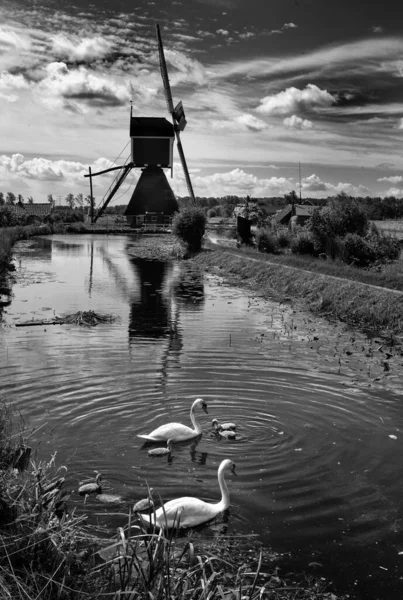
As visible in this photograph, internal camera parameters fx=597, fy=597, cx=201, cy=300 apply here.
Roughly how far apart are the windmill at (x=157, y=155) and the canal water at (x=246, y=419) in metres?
67.2

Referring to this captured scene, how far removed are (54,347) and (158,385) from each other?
481 centimetres

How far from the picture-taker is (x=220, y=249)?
4800 centimetres

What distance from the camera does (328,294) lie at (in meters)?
24.6

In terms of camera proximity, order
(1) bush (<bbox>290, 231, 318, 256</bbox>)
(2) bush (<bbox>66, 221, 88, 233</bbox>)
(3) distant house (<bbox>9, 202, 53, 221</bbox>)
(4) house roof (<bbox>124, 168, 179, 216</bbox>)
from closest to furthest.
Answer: (1) bush (<bbox>290, 231, 318, 256</bbox>) < (4) house roof (<bbox>124, 168, 179, 216</bbox>) < (2) bush (<bbox>66, 221, 88, 233</bbox>) < (3) distant house (<bbox>9, 202, 53, 221</bbox>)

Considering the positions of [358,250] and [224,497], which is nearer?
[224,497]

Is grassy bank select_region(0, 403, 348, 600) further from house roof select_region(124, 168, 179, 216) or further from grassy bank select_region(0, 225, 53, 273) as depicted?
house roof select_region(124, 168, 179, 216)

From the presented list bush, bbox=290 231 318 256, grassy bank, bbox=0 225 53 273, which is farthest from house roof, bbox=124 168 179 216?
bush, bbox=290 231 318 256

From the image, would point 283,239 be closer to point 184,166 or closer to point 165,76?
point 184,166

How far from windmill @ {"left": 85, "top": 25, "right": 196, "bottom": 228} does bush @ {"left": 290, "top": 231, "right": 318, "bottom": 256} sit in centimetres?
4816

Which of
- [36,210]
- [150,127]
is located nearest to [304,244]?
[150,127]

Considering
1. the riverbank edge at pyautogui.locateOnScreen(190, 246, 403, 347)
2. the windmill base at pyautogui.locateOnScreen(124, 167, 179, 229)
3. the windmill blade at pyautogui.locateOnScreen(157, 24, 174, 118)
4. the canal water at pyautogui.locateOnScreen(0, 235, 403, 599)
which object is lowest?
the canal water at pyautogui.locateOnScreen(0, 235, 403, 599)

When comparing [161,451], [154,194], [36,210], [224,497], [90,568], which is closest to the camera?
[90,568]

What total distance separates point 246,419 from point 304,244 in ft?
91.5

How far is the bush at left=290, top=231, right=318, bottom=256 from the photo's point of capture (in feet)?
123
